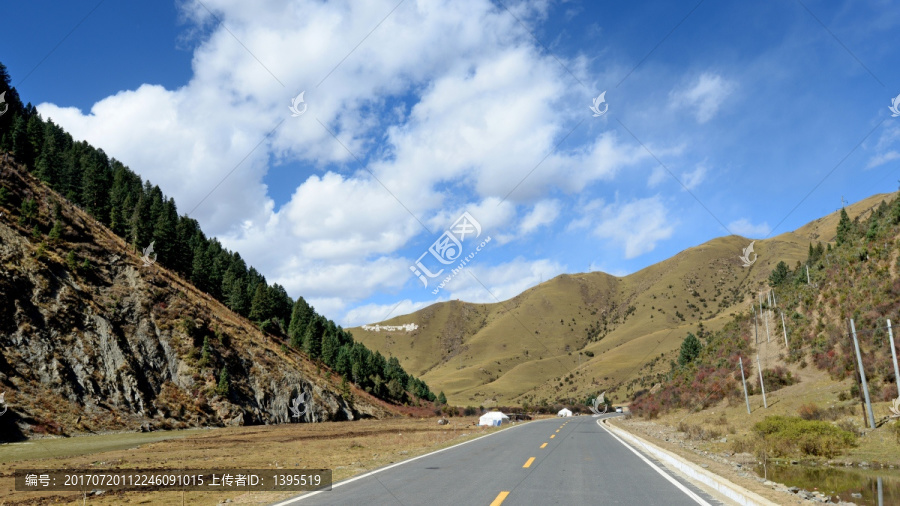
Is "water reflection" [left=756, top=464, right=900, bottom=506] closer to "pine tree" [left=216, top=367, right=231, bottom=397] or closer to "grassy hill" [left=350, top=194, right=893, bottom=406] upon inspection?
"pine tree" [left=216, top=367, right=231, bottom=397]

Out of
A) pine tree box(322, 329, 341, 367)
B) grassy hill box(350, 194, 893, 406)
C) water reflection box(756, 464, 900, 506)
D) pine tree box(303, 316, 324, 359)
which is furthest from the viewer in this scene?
grassy hill box(350, 194, 893, 406)

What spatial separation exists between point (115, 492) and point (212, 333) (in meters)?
52.3

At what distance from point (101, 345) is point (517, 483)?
46360 millimetres

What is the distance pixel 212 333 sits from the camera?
202ft

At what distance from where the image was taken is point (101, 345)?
148 ft

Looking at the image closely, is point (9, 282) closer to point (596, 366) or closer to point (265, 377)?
point (265, 377)

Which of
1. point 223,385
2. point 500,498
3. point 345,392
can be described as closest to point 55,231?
point 223,385

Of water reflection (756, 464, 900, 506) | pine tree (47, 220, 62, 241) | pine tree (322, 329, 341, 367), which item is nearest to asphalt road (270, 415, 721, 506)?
water reflection (756, 464, 900, 506)

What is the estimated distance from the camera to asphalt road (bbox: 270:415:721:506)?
9430 mm

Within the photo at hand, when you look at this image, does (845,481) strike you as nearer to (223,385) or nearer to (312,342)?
(223,385)

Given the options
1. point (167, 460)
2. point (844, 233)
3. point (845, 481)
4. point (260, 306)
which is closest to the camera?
point (845, 481)

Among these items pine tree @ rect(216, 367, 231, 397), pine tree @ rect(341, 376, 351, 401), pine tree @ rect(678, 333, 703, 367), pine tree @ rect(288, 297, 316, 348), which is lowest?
pine tree @ rect(341, 376, 351, 401)

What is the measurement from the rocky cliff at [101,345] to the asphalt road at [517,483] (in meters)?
30.0

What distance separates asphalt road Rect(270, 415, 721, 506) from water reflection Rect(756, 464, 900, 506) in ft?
12.5
